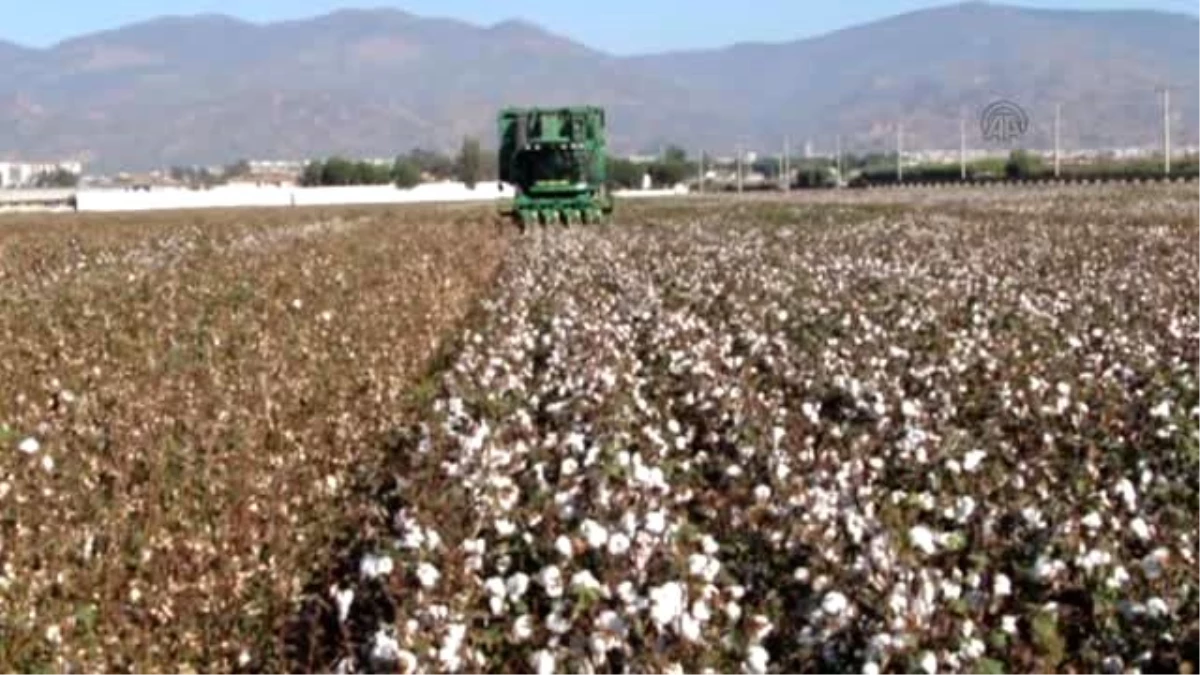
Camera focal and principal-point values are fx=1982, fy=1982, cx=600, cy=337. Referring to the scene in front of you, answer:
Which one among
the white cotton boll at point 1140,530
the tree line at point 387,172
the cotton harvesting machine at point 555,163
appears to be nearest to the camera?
the white cotton boll at point 1140,530

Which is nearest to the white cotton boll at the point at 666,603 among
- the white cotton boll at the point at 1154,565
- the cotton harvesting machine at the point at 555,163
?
the white cotton boll at the point at 1154,565

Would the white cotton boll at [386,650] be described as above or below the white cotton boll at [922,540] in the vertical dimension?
below

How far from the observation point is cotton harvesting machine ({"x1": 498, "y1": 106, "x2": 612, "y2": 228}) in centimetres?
4541

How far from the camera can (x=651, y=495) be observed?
25.2ft

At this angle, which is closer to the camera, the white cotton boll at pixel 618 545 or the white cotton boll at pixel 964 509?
the white cotton boll at pixel 618 545

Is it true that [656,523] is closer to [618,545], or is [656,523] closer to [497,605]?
[618,545]

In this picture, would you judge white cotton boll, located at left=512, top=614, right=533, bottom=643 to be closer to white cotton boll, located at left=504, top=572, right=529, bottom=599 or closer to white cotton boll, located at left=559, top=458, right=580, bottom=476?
white cotton boll, located at left=504, top=572, right=529, bottom=599

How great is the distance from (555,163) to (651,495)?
38261mm

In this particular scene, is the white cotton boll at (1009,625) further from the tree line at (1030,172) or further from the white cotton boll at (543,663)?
the tree line at (1030,172)

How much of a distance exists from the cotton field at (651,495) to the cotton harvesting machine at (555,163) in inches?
1099

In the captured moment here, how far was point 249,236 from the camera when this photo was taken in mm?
35812

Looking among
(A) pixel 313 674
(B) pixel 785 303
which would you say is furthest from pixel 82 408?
(B) pixel 785 303

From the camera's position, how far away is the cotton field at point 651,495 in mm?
6035

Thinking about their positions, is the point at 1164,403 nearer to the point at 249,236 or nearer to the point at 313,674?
the point at 313,674
